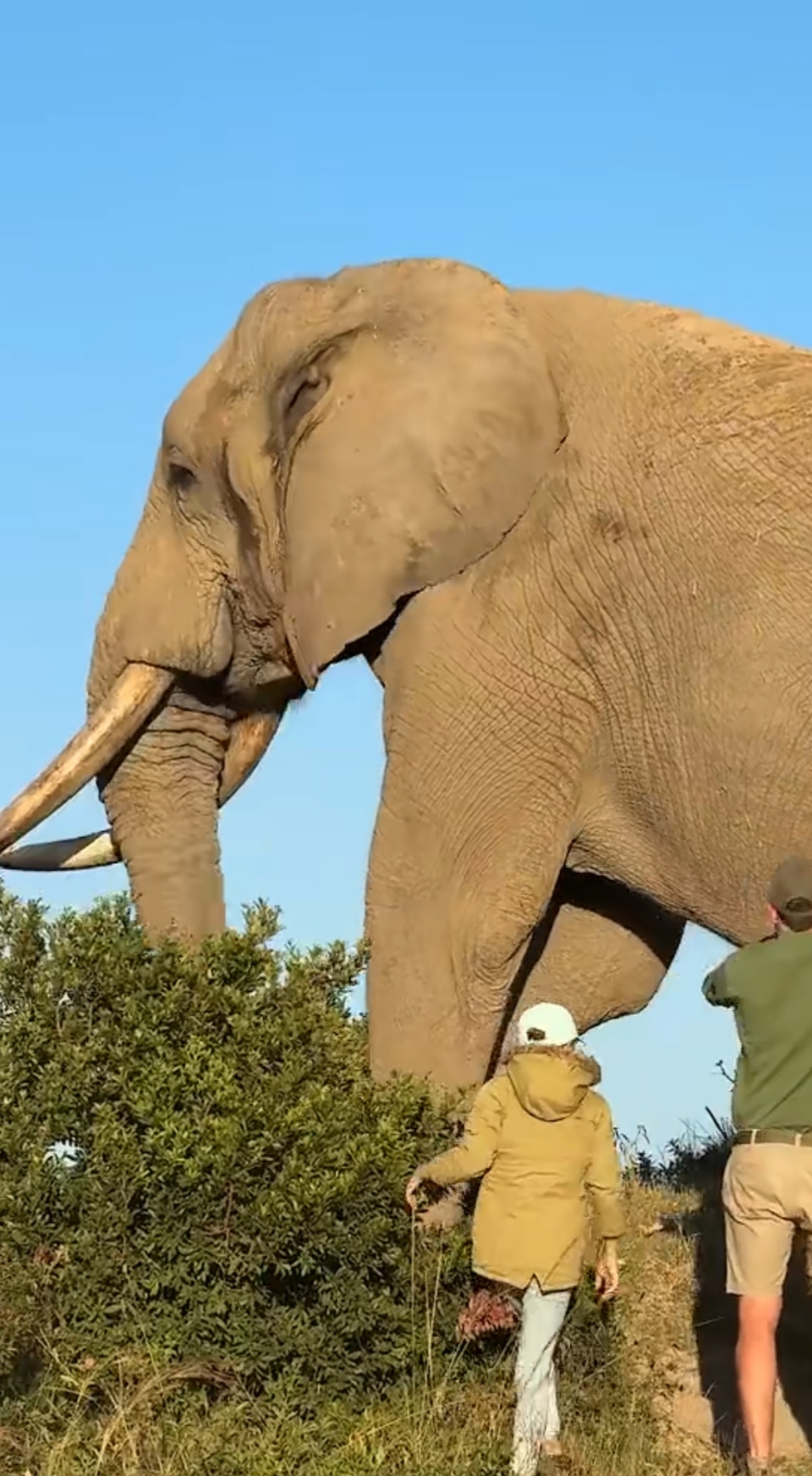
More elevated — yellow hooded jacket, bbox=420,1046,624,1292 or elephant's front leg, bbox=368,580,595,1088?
elephant's front leg, bbox=368,580,595,1088

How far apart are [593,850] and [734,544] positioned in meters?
1.50

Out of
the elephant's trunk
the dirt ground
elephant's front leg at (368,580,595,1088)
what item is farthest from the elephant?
the dirt ground

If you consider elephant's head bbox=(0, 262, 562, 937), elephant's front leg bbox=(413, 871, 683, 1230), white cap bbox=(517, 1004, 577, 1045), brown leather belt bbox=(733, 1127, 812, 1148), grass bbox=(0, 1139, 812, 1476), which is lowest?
grass bbox=(0, 1139, 812, 1476)

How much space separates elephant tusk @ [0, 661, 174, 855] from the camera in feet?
35.5

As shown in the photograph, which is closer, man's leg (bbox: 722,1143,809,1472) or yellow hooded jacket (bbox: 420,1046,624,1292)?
yellow hooded jacket (bbox: 420,1046,624,1292)

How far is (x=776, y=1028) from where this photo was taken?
23.5 feet

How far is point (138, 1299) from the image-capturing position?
7191mm

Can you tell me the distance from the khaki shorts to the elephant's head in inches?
130

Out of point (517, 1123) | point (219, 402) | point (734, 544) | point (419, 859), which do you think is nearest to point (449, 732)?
point (419, 859)

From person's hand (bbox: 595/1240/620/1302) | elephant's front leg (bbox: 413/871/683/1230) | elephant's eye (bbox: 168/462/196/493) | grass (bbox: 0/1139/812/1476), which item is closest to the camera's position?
grass (bbox: 0/1139/812/1476)

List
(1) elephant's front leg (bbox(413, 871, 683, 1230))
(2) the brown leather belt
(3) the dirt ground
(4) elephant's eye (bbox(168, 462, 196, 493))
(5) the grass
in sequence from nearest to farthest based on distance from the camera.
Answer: (5) the grass, (2) the brown leather belt, (3) the dirt ground, (4) elephant's eye (bbox(168, 462, 196, 493)), (1) elephant's front leg (bbox(413, 871, 683, 1230))

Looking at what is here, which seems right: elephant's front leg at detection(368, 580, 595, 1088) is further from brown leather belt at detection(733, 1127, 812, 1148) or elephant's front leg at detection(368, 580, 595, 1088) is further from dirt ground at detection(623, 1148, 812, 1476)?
brown leather belt at detection(733, 1127, 812, 1148)

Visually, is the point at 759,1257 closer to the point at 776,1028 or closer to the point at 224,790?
the point at 776,1028

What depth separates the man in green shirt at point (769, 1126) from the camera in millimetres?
7086
